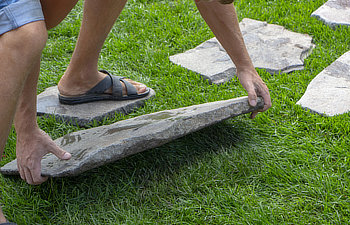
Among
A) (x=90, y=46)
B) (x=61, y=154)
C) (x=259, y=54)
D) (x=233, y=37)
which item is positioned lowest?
(x=259, y=54)

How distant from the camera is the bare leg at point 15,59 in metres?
1.69

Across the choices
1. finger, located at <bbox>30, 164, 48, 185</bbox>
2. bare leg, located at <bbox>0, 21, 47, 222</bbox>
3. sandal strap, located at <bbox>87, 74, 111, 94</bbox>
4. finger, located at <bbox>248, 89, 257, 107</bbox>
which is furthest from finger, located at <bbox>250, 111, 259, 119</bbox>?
bare leg, located at <bbox>0, 21, 47, 222</bbox>

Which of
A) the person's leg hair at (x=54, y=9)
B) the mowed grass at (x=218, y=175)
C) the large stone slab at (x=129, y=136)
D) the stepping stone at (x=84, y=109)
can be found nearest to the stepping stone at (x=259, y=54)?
the mowed grass at (x=218, y=175)

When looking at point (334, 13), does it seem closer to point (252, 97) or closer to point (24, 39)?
point (252, 97)

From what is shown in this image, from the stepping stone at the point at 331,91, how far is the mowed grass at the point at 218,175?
8cm

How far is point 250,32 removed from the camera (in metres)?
3.92

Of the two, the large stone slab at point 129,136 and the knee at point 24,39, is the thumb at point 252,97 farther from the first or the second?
the knee at point 24,39

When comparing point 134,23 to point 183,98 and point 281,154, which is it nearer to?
point 183,98

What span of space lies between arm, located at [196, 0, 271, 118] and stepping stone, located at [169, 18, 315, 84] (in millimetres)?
662

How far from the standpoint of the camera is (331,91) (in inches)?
118

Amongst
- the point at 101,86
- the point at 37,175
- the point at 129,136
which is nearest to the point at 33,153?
the point at 37,175

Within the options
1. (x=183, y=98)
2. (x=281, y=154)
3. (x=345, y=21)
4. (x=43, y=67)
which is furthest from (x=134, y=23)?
(x=281, y=154)

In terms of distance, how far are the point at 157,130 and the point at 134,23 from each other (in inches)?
84.0

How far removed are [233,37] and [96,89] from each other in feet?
3.38
